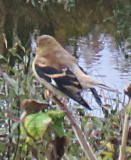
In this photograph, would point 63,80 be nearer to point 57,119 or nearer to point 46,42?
point 46,42

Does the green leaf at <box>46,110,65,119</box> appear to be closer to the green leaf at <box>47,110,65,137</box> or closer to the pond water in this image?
the green leaf at <box>47,110,65,137</box>

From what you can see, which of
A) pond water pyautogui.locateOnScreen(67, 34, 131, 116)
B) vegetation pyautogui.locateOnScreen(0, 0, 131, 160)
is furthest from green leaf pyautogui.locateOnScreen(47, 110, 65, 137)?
pond water pyautogui.locateOnScreen(67, 34, 131, 116)

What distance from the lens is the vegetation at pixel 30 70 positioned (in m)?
1.11

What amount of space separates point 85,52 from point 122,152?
466cm

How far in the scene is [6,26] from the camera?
275 inches

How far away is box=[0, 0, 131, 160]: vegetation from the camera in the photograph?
111 centimetres

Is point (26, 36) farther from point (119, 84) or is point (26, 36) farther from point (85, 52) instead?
point (119, 84)

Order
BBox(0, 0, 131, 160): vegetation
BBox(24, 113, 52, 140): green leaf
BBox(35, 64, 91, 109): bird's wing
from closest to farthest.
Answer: BBox(24, 113, 52, 140): green leaf, BBox(0, 0, 131, 160): vegetation, BBox(35, 64, 91, 109): bird's wing

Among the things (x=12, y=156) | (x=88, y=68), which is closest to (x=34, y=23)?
(x=88, y=68)

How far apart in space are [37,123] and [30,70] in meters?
1.13

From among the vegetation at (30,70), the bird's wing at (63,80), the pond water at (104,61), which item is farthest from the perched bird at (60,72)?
the pond water at (104,61)

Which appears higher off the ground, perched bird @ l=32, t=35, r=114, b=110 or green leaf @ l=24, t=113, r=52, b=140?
perched bird @ l=32, t=35, r=114, b=110

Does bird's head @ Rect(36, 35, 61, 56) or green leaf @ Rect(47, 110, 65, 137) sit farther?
bird's head @ Rect(36, 35, 61, 56)

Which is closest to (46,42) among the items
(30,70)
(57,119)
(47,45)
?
(47,45)
